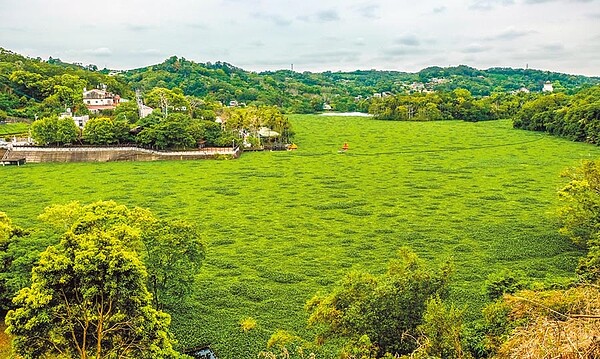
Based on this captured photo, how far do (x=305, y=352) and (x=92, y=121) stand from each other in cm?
4398

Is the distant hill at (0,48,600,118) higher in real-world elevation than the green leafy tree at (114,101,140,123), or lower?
higher

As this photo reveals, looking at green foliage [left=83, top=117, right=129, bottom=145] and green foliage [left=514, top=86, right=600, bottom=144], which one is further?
green foliage [left=514, top=86, right=600, bottom=144]

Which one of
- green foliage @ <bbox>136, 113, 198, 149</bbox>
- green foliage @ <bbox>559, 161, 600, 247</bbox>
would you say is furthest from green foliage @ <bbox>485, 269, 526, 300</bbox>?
green foliage @ <bbox>136, 113, 198, 149</bbox>

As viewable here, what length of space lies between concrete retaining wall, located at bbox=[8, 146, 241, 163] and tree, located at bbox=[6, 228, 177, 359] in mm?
41421

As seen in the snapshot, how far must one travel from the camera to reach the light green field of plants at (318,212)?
20391 millimetres

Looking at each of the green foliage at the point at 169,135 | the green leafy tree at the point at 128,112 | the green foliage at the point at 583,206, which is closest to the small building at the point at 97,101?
the green leafy tree at the point at 128,112

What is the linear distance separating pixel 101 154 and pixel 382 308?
145 feet

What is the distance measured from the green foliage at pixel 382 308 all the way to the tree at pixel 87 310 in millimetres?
4153

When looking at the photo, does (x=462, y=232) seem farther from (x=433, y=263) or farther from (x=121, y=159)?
(x=121, y=159)

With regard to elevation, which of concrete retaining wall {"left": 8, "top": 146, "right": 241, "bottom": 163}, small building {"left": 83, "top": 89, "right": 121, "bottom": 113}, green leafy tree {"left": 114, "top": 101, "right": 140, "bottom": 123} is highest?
small building {"left": 83, "top": 89, "right": 121, "bottom": 113}

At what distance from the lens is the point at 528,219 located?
30.1 metres

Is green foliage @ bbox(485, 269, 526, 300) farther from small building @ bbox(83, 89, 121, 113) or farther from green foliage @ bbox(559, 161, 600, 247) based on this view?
small building @ bbox(83, 89, 121, 113)

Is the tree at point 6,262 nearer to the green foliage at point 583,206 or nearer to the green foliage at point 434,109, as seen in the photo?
the green foliage at point 583,206

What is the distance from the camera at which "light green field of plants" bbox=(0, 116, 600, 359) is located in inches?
803
